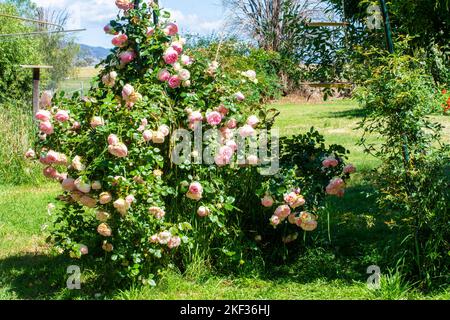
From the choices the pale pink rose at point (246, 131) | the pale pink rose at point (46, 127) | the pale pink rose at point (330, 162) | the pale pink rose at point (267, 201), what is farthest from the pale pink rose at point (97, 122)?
the pale pink rose at point (330, 162)

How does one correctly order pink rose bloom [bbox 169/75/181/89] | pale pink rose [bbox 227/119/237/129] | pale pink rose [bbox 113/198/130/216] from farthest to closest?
pale pink rose [bbox 227/119/237/129] → pink rose bloom [bbox 169/75/181/89] → pale pink rose [bbox 113/198/130/216]

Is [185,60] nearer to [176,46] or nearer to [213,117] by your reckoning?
[176,46]

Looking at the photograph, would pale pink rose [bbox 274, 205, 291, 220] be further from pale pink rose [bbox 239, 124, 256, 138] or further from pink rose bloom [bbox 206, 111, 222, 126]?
pink rose bloom [bbox 206, 111, 222, 126]

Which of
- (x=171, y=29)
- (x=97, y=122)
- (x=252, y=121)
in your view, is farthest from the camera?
(x=252, y=121)

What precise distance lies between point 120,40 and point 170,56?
0.39m

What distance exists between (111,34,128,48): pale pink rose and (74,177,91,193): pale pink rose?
106 centimetres

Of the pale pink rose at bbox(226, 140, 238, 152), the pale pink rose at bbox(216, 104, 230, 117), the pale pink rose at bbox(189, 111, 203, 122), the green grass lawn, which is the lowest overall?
the green grass lawn

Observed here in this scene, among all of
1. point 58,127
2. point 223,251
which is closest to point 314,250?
point 223,251

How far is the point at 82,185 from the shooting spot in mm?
3852

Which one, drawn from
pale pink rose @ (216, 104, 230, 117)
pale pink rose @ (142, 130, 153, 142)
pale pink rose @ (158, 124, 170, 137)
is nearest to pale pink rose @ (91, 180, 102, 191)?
pale pink rose @ (142, 130, 153, 142)

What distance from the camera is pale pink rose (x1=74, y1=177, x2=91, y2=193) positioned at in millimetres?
3848

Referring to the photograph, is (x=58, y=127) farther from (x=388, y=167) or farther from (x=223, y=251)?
(x=388, y=167)

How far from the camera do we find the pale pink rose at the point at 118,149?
375 centimetres

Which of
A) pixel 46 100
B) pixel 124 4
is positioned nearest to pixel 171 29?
pixel 124 4
